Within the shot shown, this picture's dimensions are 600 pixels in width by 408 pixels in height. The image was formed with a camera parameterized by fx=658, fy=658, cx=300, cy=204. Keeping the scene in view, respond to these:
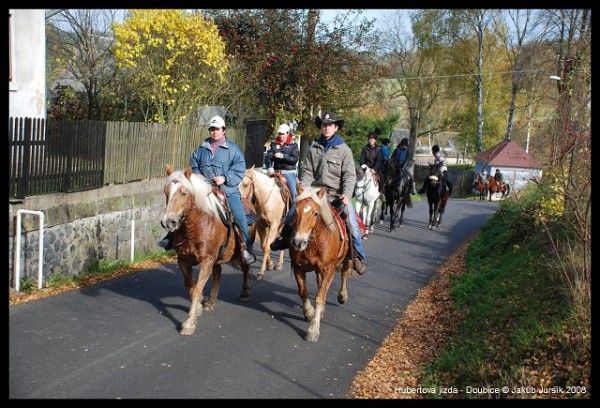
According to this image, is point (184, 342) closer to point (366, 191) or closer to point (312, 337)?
point (312, 337)

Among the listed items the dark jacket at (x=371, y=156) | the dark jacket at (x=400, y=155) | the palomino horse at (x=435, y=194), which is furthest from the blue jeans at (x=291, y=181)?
the palomino horse at (x=435, y=194)

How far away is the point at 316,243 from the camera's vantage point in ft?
27.8

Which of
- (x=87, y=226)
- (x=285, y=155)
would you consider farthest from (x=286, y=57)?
(x=87, y=226)

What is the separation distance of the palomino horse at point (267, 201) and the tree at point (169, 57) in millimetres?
4775

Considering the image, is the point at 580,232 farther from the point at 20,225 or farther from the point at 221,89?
the point at 221,89

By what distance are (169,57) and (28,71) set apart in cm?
455

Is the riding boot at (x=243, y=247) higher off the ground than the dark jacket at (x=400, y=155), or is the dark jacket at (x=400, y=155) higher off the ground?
the dark jacket at (x=400, y=155)

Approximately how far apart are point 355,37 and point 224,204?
18.8 metres

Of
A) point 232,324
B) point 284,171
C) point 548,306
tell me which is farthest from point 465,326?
point 284,171

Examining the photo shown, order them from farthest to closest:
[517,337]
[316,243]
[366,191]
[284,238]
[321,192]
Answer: [366,191] → [284,238] → [316,243] → [321,192] → [517,337]

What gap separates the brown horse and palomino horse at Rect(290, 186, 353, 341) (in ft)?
3.46

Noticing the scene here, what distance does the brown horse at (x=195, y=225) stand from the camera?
7938 millimetres

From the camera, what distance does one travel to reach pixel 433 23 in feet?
153

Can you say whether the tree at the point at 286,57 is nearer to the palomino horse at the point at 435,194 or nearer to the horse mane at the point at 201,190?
the palomino horse at the point at 435,194
